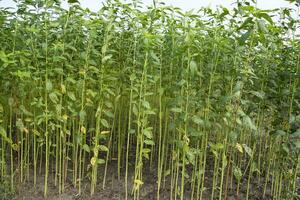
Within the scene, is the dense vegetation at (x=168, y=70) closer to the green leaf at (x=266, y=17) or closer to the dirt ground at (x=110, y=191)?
the dirt ground at (x=110, y=191)

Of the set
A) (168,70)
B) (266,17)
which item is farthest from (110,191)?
(266,17)

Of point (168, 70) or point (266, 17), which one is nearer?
point (266, 17)

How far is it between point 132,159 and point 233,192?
1439mm

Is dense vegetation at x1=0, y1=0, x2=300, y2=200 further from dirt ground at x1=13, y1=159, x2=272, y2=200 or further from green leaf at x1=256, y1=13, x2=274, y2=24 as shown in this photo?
green leaf at x1=256, y1=13, x2=274, y2=24

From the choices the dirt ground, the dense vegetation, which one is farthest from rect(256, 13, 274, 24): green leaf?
the dirt ground

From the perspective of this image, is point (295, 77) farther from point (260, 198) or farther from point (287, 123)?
point (260, 198)

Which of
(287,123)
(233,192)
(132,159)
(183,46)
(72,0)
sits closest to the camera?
(183,46)

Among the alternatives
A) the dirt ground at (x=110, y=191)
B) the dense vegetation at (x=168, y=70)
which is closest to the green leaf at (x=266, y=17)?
the dense vegetation at (x=168, y=70)

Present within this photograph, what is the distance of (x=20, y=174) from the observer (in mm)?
4578

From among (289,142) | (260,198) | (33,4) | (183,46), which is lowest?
(260,198)

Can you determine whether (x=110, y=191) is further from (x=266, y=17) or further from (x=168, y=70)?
(x=266, y=17)

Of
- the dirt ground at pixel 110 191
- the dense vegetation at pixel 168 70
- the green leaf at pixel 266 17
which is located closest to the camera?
the green leaf at pixel 266 17

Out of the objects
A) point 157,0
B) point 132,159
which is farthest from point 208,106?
point 132,159

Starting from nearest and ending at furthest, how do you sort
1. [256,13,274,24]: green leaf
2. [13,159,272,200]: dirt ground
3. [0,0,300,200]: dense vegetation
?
[256,13,274,24]: green leaf, [0,0,300,200]: dense vegetation, [13,159,272,200]: dirt ground
